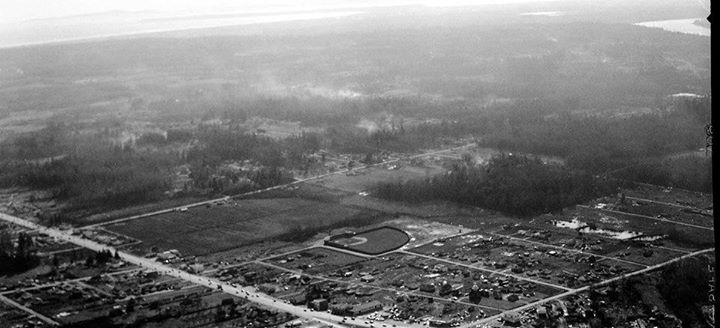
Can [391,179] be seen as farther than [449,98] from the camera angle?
No

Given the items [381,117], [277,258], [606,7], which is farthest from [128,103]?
[606,7]

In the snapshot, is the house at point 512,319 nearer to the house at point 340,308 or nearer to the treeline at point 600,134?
the house at point 340,308

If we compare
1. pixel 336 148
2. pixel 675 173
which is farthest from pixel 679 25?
pixel 675 173

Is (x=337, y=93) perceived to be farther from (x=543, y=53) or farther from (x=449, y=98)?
(x=543, y=53)

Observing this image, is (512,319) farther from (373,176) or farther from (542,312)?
(373,176)

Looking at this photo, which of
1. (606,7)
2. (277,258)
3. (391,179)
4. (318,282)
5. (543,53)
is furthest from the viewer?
(606,7)

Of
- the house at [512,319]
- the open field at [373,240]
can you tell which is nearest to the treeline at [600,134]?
the open field at [373,240]

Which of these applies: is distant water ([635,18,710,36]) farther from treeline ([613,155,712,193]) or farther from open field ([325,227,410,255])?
open field ([325,227,410,255])
